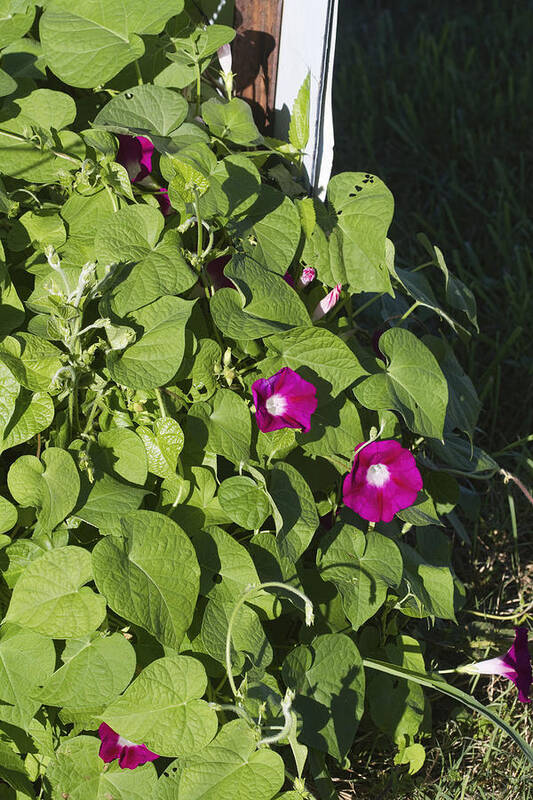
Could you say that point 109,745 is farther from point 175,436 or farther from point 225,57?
point 225,57

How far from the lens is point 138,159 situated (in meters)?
1.32

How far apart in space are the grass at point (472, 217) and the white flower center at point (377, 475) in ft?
1.78

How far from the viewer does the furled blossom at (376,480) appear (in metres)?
1.24

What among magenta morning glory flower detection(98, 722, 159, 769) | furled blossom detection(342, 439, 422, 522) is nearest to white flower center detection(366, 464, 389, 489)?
furled blossom detection(342, 439, 422, 522)

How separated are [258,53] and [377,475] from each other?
80 centimetres

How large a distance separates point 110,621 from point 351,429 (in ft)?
1.47

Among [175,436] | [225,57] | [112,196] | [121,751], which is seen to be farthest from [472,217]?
[121,751]

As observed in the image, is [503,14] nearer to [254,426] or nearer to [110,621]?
[254,426]

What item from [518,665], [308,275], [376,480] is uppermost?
[308,275]

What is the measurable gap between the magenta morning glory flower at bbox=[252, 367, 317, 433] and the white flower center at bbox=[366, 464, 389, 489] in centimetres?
13

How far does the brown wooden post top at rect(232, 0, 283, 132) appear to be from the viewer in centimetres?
150

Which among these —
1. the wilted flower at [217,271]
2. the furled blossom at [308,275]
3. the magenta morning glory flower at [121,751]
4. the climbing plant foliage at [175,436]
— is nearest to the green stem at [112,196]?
the climbing plant foliage at [175,436]

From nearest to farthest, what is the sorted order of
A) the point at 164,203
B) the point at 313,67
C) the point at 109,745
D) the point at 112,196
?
the point at 109,745 < the point at 112,196 < the point at 164,203 < the point at 313,67

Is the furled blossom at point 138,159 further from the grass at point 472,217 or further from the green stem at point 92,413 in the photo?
the grass at point 472,217
